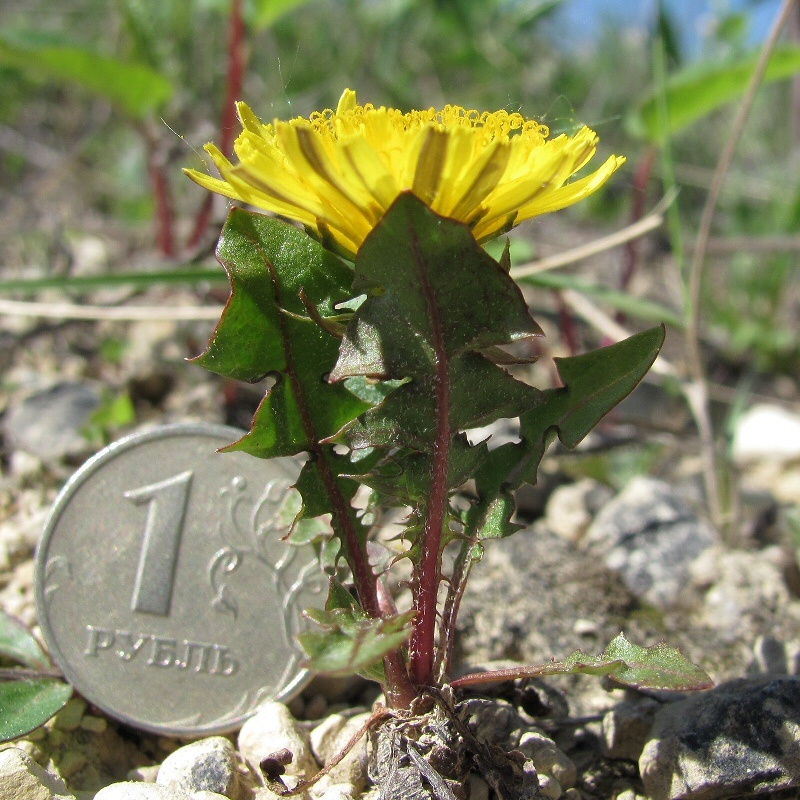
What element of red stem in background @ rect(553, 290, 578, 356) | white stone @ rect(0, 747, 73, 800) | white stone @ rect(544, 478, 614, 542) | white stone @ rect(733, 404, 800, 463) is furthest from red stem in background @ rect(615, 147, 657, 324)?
white stone @ rect(0, 747, 73, 800)

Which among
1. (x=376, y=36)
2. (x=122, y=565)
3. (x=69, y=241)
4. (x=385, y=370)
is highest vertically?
(x=376, y=36)

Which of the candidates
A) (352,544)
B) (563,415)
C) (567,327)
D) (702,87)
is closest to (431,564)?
(352,544)

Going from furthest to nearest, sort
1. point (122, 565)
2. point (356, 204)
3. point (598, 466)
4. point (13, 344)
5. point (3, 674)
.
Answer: point (13, 344)
point (598, 466)
point (122, 565)
point (3, 674)
point (356, 204)

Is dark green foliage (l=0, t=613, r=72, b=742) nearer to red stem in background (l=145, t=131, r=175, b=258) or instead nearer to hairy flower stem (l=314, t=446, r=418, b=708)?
hairy flower stem (l=314, t=446, r=418, b=708)

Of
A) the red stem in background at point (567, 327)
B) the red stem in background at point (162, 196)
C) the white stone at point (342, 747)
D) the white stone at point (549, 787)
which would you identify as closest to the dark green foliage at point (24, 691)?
the white stone at point (342, 747)

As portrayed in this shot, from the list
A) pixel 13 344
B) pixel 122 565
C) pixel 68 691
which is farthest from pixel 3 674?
pixel 13 344

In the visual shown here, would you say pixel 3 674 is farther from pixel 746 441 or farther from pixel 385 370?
pixel 746 441

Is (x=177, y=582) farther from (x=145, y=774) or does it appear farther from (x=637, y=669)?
(x=637, y=669)
